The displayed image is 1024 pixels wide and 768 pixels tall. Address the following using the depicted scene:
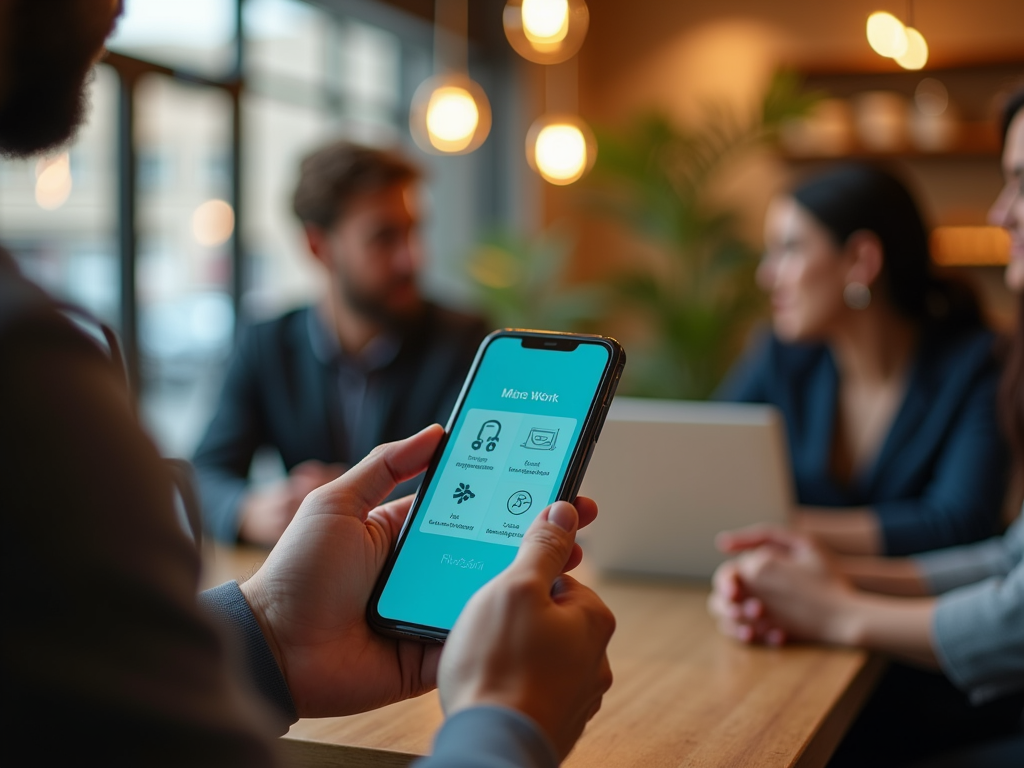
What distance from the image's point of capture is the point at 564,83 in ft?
19.5

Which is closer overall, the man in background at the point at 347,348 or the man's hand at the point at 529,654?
the man's hand at the point at 529,654

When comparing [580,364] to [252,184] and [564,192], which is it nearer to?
[252,184]

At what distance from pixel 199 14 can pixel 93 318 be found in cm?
372

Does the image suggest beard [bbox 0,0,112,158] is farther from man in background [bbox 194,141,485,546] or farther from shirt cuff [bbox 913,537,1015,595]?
man in background [bbox 194,141,485,546]

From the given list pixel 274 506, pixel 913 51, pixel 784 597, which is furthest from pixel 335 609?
pixel 913 51

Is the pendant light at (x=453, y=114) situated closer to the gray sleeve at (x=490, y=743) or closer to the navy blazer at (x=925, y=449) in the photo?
the navy blazer at (x=925, y=449)

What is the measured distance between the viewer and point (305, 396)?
2461 millimetres

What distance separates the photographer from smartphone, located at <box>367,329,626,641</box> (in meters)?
0.86

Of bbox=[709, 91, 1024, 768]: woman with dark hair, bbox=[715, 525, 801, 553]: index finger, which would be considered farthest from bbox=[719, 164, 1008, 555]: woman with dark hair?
bbox=[715, 525, 801, 553]: index finger

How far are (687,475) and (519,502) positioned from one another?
2.65ft

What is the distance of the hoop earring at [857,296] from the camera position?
7.41 feet

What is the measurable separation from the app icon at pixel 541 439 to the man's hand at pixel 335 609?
4.8 inches

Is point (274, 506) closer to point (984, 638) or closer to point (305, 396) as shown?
point (305, 396)

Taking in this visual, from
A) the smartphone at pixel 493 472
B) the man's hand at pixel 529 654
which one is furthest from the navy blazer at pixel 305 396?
the man's hand at pixel 529 654
